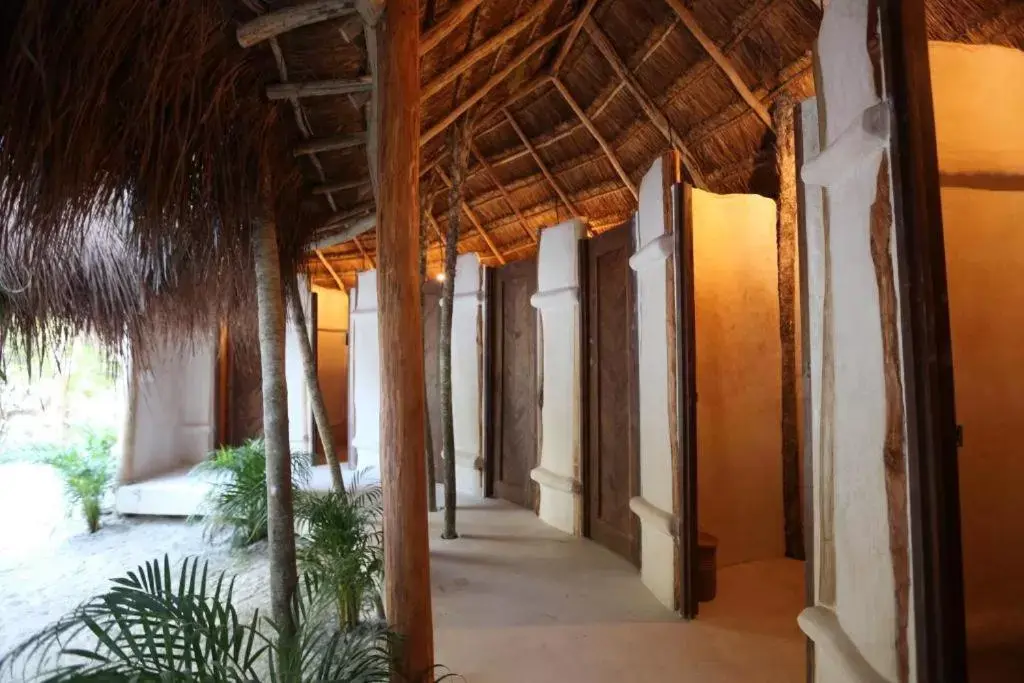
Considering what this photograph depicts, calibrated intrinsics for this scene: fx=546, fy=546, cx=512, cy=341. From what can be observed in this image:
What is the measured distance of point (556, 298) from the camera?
4086 mm

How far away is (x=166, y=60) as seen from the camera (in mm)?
1788

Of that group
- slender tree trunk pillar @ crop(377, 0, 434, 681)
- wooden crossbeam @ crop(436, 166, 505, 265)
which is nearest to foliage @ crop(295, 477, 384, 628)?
slender tree trunk pillar @ crop(377, 0, 434, 681)

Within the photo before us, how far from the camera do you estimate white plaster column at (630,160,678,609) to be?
2668mm

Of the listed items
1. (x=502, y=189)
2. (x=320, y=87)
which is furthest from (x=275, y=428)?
(x=502, y=189)

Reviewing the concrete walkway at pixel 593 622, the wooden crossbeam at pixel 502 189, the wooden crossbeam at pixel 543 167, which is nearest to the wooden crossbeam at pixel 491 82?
the wooden crossbeam at pixel 543 167

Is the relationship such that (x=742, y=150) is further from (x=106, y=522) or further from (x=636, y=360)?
(x=106, y=522)

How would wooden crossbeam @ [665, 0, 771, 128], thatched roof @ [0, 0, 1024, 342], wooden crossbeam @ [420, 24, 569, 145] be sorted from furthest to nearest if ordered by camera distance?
wooden crossbeam @ [420, 24, 569, 145]
wooden crossbeam @ [665, 0, 771, 128]
thatched roof @ [0, 0, 1024, 342]

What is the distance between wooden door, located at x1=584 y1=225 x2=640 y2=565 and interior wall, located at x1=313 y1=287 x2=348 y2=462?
3968mm

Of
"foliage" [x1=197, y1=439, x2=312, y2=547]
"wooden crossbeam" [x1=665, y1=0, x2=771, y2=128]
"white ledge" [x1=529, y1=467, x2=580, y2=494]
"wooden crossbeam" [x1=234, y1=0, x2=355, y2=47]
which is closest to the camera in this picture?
"wooden crossbeam" [x1=234, y1=0, x2=355, y2=47]

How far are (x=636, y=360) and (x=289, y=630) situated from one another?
7.16 ft

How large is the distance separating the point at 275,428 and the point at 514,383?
2580 millimetres

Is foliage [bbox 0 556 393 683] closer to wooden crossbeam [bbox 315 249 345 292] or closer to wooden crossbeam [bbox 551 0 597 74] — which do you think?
wooden crossbeam [bbox 551 0 597 74]

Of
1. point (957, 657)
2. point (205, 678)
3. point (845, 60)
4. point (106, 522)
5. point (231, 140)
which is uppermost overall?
point (231, 140)

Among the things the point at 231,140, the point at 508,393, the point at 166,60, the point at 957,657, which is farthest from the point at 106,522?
the point at 957,657
